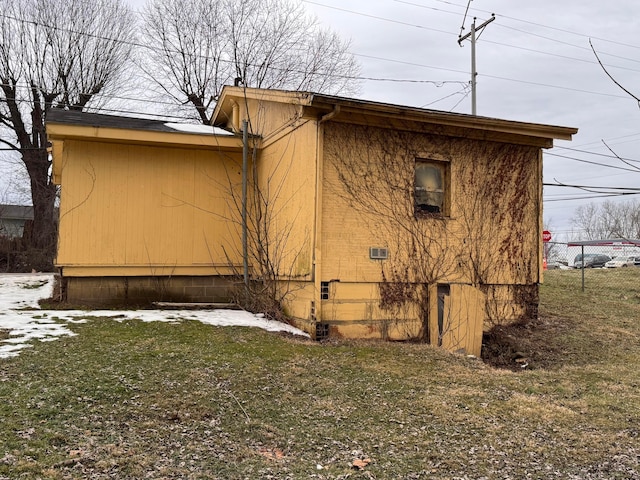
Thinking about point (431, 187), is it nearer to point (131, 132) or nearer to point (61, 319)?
point (131, 132)

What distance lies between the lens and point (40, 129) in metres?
22.9

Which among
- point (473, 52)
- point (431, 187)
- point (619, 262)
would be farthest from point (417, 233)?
point (619, 262)

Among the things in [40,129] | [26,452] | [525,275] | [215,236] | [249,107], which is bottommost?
[26,452]

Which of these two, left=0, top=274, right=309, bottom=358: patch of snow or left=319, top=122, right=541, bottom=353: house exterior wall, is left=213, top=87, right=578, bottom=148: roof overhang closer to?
left=319, top=122, right=541, bottom=353: house exterior wall

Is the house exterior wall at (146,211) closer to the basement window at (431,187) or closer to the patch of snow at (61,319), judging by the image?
the patch of snow at (61,319)

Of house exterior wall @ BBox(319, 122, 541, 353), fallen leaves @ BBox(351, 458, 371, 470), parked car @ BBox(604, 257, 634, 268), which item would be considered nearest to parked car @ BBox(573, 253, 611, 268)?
parked car @ BBox(604, 257, 634, 268)

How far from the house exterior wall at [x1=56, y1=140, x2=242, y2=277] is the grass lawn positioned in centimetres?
226

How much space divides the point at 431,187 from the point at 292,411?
500cm

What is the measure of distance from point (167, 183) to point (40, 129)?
16856 mm

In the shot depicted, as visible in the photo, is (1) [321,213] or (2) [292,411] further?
(1) [321,213]

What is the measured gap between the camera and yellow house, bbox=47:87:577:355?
772 cm

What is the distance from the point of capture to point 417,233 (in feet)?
26.9

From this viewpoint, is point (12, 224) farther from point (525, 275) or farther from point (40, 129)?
point (525, 275)

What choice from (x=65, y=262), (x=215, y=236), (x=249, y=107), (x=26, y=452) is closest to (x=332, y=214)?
(x=215, y=236)
